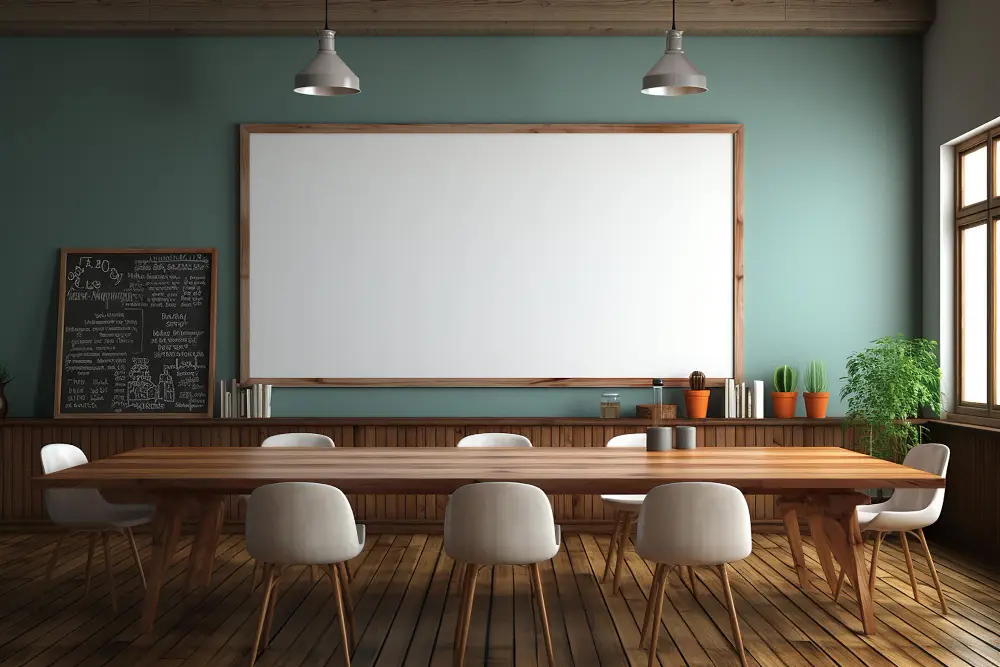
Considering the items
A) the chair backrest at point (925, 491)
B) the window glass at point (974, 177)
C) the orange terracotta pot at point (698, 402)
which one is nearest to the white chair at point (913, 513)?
the chair backrest at point (925, 491)

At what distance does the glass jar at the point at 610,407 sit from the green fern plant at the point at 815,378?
51.7 inches

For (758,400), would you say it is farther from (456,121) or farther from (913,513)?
(456,121)

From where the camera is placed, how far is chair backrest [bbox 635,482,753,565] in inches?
127

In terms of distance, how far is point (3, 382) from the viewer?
5.90 meters

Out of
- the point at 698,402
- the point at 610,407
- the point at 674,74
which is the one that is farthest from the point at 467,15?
the point at 698,402

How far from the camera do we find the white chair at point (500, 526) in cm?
326

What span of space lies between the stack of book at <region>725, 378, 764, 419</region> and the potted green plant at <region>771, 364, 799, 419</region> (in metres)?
0.12

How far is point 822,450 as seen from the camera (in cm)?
449

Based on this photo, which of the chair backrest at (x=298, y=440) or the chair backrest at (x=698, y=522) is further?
the chair backrest at (x=298, y=440)

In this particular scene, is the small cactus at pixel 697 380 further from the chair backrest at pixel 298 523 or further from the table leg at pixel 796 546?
the chair backrest at pixel 298 523

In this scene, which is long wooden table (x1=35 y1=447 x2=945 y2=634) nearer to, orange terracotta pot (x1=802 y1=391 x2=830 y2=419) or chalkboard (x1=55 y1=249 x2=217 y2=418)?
orange terracotta pot (x1=802 y1=391 x2=830 y2=419)

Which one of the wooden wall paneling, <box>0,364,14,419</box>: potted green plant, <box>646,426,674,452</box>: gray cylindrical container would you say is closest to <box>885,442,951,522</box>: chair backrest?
the wooden wall paneling

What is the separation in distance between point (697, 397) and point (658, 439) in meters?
1.53

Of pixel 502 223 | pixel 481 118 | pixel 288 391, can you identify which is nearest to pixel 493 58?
pixel 481 118
